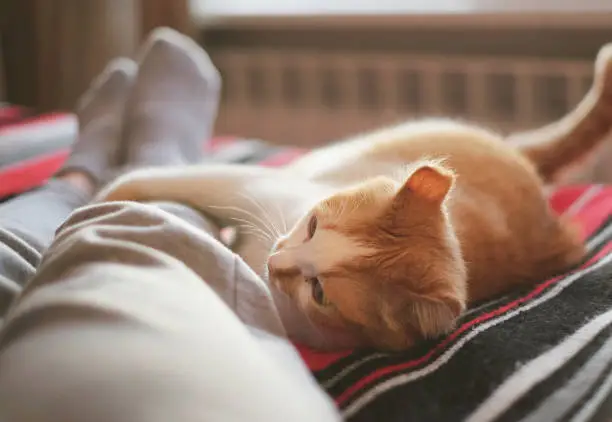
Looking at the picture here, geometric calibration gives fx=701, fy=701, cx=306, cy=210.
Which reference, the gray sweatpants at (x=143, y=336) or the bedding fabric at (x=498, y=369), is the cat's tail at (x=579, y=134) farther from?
the gray sweatpants at (x=143, y=336)

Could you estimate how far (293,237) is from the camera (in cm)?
83

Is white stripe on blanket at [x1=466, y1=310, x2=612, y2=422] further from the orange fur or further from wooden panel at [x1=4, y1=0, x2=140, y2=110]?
wooden panel at [x1=4, y1=0, x2=140, y2=110]

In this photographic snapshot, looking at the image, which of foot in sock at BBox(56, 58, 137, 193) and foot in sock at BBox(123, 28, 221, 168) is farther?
foot in sock at BBox(123, 28, 221, 168)

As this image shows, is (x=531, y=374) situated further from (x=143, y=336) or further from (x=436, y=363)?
(x=143, y=336)

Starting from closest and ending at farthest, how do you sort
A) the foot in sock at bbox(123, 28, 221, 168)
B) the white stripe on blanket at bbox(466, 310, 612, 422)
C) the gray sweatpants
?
1. the gray sweatpants
2. the white stripe on blanket at bbox(466, 310, 612, 422)
3. the foot in sock at bbox(123, 28, 221, 168)

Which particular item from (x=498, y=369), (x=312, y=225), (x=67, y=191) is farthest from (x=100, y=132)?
(x=498, y=369)

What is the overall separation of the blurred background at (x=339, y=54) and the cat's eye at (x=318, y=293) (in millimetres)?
1304

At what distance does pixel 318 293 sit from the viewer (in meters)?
0.78

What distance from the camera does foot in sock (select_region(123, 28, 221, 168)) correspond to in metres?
1.33

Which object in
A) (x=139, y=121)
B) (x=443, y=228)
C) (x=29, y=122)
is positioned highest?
(x=443, y=228)

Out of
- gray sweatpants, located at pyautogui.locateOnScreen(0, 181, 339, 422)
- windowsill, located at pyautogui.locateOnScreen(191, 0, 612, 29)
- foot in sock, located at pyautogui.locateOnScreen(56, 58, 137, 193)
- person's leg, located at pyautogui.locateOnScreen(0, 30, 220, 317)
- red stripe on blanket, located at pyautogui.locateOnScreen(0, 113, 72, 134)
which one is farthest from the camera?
windowsill, located at pyautogui.locateOnScreen(191, 0, 612, 29)

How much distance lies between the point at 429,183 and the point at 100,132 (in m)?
0.83

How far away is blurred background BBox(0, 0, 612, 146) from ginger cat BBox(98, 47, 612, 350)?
0.73 meters

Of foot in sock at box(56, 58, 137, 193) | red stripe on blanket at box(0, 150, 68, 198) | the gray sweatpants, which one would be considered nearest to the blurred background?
foot in sock at box(56, 58, 137, 193)
